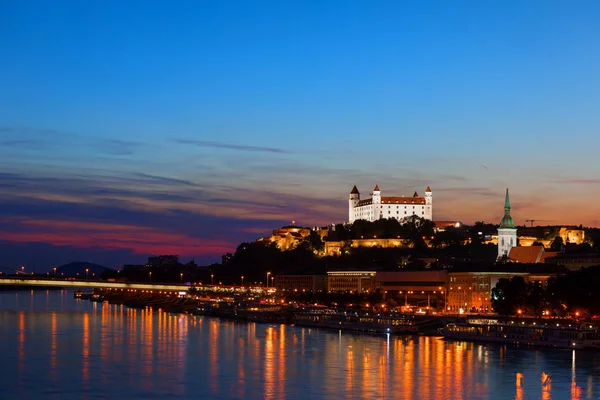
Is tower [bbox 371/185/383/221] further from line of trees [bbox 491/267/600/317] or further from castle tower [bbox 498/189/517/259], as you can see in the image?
line of trees [bbox 491/267/600/317]

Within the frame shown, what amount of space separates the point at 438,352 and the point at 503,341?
6.87 metres

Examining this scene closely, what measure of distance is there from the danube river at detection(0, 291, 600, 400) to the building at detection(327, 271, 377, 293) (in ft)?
147

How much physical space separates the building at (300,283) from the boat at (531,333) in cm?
5289

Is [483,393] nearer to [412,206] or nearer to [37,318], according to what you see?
[37,318]

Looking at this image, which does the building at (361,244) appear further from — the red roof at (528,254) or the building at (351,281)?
the red roof at (528,254)

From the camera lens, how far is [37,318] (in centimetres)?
7519

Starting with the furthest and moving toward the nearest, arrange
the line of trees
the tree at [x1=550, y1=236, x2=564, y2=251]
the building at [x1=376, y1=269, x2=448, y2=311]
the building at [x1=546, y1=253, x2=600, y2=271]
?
the tree at [x1=550, y1=236, x2=564, y2=251] < the building at [x1=546, y1=253, x2=600, y2=271] < the building at [x1=376, y1=269, x2=448, y2=311] < the line of trees

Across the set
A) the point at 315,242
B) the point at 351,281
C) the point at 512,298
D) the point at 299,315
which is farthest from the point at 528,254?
the point at 315,242

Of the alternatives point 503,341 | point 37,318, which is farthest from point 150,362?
point 37,318

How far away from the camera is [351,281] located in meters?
107

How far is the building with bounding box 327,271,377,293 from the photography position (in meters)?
104

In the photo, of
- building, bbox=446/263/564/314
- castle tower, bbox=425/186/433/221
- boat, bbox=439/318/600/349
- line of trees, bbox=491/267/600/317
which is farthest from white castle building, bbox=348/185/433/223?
boat, bbox=439/318/600/349

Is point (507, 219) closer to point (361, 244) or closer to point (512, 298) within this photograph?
point (361, 244)

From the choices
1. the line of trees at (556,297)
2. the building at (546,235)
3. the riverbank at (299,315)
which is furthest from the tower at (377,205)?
the line of trees at (556,297)
